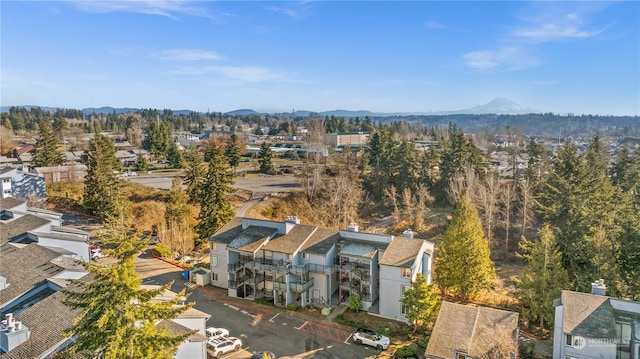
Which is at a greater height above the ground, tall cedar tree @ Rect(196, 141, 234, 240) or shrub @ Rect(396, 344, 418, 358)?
tall cedar tree @ Rect(196, 141, 234, 240)

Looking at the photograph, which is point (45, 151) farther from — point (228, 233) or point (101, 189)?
point (228, 233)

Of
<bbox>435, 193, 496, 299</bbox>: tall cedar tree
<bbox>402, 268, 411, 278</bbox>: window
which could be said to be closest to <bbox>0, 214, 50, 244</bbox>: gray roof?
<bbox>402, 268, 411, 278</bbox>: window

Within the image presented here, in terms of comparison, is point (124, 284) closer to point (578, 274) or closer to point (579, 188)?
point (578, 274)

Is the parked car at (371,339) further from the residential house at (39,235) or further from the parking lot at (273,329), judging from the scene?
the residential house at (39,235)

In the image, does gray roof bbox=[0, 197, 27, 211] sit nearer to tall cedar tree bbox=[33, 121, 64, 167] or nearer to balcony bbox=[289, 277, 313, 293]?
balcony bbox=[289, 277, 313, 293]

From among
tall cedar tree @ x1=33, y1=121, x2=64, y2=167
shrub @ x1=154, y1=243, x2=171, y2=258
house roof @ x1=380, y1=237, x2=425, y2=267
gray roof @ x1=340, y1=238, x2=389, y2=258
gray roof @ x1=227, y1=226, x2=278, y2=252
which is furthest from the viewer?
tall cedar tree @ x1=33, y1=121, x2=64, y2=167

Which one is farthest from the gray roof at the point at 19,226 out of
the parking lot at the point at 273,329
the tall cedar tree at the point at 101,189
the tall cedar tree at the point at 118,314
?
the tall cedar tree at the point at 118,314

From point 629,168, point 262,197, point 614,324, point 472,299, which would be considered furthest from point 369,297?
point 629,168
